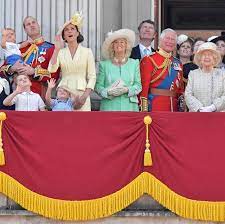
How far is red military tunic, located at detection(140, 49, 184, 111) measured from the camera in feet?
38.3


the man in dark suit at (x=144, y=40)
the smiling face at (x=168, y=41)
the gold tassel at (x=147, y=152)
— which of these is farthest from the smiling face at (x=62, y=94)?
the smiling face at (x=168, y=41)

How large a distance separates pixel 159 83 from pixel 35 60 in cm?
140

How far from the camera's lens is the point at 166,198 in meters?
11.0

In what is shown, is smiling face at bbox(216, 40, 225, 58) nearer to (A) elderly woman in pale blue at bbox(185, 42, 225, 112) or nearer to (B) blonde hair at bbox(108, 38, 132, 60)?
(A) elderly woman in pale blue at bbox(185, 42, 225, 112)

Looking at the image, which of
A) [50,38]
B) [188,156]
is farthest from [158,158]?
[50,38]

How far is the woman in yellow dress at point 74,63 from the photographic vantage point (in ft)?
38.1

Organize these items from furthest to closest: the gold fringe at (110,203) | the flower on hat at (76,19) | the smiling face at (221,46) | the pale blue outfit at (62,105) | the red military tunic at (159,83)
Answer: the smiling face at (221,46) < the red military tunic at (159,83) < the flower on hat at (76,19) < the pale blue outfit at (62,105) < the gold fringe at (110,203)

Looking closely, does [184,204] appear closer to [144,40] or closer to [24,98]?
[24,98]

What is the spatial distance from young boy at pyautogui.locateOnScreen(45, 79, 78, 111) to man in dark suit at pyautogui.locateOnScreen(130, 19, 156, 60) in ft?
3.48

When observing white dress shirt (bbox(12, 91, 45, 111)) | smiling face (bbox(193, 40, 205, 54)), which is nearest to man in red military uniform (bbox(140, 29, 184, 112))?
smiling face (bbox(193, 40, 205, 54))

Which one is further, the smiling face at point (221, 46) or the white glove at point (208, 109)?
the smiling face at point (221, 46)

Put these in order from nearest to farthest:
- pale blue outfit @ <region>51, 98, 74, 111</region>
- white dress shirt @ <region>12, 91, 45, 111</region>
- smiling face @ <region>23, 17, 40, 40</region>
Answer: white dress shirt @ <region>12, 91, 45, 111</region> < pale blue outfit @ <region>51, 98, 74, 111</region> < smiling face @ <region>23, 17, 40, 40</region>

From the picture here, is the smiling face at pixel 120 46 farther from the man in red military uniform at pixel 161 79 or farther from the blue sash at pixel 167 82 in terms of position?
the blue sash at pixel 167 82

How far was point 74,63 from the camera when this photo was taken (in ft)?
38.3
